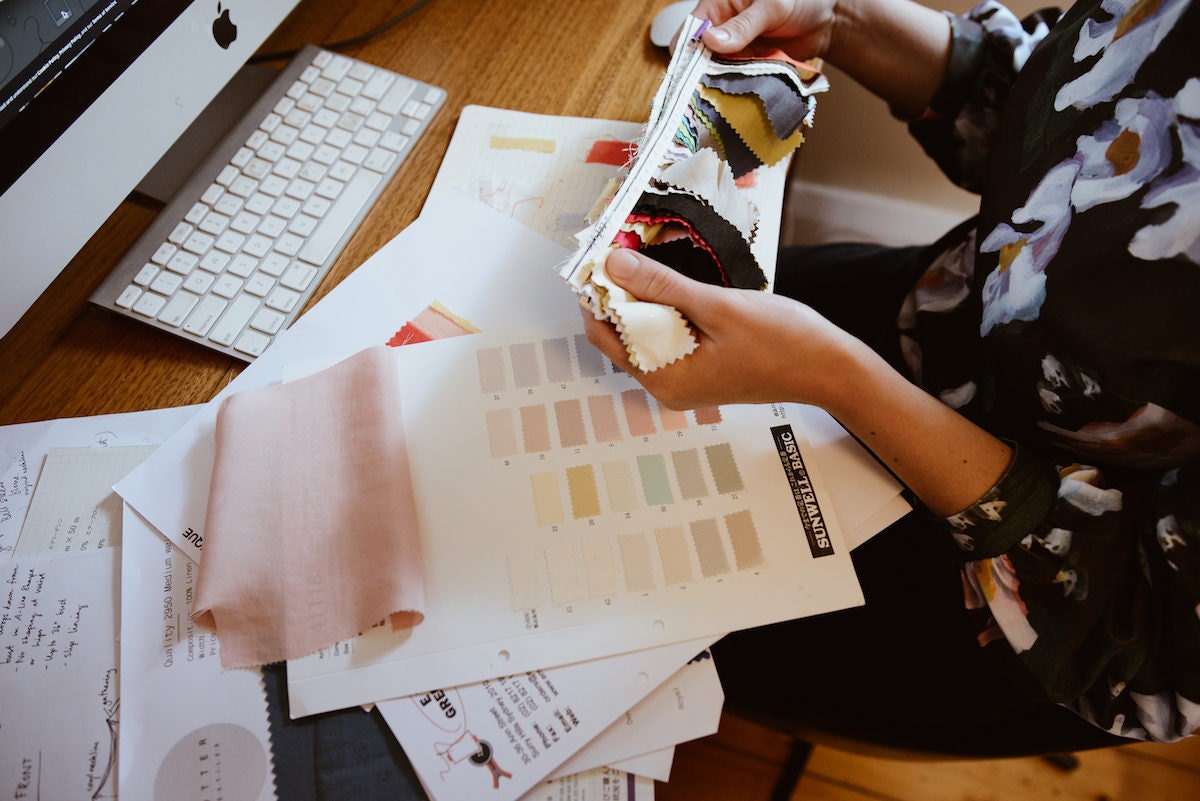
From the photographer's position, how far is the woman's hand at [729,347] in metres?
0.50

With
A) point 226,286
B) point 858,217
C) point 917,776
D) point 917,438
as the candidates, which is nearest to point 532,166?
point 226,286

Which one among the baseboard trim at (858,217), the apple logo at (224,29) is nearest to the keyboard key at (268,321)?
the apple logo at (224,29)

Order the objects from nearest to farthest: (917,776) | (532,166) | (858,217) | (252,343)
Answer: (252,343) → (532,166) → (917,776) → (858,217)

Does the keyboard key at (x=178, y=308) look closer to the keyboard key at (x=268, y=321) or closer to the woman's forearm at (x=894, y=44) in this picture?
the keyboard key at (x=268, y=321)

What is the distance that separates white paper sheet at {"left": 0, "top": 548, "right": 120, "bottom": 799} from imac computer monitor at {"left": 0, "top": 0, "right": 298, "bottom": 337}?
175mm

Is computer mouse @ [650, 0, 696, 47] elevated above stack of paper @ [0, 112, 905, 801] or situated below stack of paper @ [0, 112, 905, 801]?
above

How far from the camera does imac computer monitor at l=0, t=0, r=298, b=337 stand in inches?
18.3

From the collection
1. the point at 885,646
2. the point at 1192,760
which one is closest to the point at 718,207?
the point at 885,646

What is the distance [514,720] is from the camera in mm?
447

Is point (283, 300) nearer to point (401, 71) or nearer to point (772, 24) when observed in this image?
point (401, 71)

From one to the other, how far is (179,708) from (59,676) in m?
0.09

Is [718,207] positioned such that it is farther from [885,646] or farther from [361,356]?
[885,646]

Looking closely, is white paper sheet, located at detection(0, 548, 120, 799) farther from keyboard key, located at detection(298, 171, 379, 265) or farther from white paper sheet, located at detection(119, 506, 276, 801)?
keyboard key, located at detection(298, 171, 379, 265)

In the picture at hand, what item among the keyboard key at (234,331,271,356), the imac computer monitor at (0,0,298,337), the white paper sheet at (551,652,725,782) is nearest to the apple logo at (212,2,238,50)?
the imac computer monitor at (0,0,298,337)
